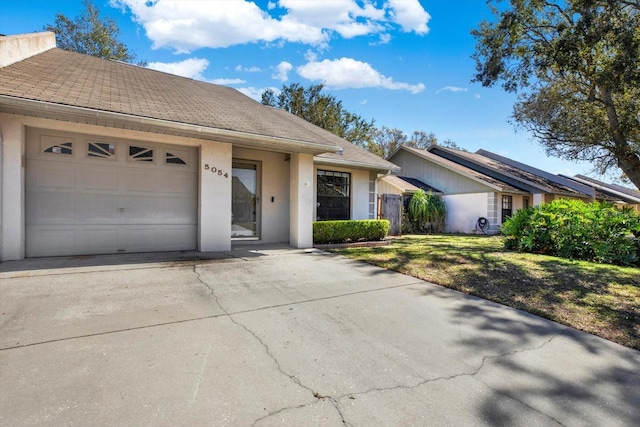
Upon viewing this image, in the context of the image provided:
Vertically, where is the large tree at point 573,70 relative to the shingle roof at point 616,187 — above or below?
above

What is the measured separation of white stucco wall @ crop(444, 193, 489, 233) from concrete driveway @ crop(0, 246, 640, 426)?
14.6 metres

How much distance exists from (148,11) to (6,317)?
1307cm

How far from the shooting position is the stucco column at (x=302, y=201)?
8.32 meters

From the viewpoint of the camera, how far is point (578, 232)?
8.12 meters

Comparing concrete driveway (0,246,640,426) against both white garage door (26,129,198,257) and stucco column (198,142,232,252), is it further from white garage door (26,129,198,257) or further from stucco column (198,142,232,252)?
stucco column (198,142,232,252)

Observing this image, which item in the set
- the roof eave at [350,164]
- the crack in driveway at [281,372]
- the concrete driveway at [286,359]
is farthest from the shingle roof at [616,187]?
the crack in driveway at [281,372]

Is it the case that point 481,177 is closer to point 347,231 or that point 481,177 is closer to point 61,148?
point 347,231

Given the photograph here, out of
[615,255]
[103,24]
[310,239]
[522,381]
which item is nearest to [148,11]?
[310,239]

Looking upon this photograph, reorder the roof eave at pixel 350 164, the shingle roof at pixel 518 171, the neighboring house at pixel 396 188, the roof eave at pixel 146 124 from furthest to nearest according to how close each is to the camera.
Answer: the shingle roof at pixel 518 171 < the neighboring house at pixel 396 188 < the roof eave at pixel 350 164 < the roof eave at pixel 146 124

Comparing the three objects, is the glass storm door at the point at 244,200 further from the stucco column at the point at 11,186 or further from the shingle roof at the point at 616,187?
the shingle roof at the point at 616,187

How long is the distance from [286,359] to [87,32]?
27117mm

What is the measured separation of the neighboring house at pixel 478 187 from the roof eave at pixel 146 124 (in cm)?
1283

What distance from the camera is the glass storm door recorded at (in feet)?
28.6

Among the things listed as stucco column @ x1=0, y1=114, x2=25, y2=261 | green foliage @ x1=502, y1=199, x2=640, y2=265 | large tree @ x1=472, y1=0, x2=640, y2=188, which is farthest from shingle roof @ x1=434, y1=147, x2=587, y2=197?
stucco column @ x1=0, y1=114, x2=25, y2=261
